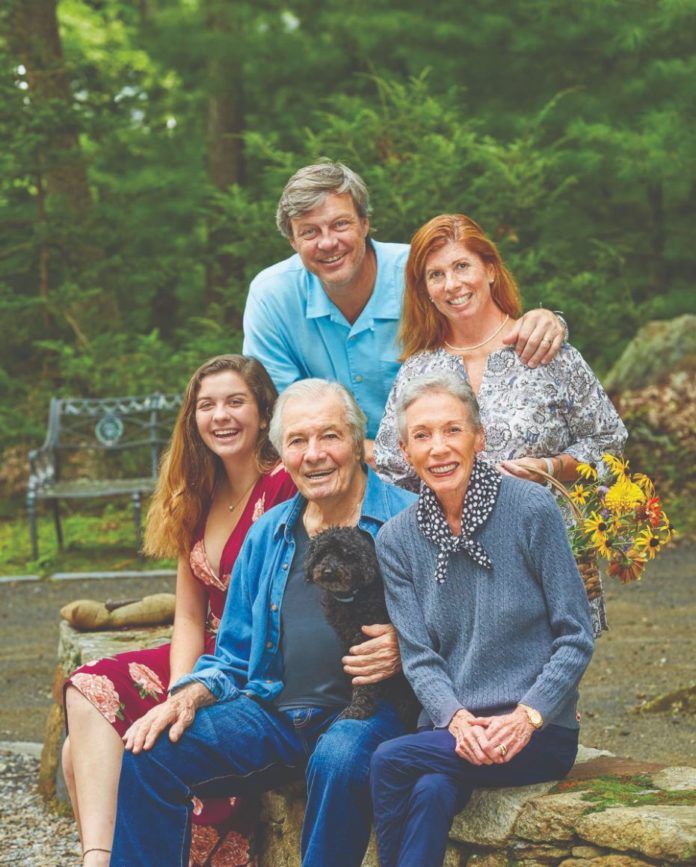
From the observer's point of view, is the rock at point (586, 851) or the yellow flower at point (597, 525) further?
the yellow flower at point (597, 525)

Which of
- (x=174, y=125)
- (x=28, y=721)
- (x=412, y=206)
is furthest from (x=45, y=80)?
(x=28, y=721)

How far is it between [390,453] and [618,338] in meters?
7.69

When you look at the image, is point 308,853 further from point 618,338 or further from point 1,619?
point 618,338

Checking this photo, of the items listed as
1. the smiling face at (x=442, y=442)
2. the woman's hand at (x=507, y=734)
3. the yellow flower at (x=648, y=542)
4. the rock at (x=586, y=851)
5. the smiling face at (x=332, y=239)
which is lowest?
the rock at (x=586, y=851)

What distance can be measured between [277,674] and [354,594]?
0.35 m

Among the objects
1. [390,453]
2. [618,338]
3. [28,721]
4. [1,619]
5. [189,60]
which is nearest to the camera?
[390,453]

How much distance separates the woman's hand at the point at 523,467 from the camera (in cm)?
324

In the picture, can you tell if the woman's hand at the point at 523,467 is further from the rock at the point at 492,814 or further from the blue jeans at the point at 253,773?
the rock at the point at 492,814

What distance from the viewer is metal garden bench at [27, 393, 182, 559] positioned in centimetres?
949

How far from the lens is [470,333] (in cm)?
354

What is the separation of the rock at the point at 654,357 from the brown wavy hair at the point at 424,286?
22.5 feet

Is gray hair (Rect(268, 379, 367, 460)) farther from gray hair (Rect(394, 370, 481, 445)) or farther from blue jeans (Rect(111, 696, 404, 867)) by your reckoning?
blue jeans (Rect(111, 696, 404, 867))

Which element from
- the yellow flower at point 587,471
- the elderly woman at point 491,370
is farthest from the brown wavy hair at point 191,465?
the yellow flower at point 587,471

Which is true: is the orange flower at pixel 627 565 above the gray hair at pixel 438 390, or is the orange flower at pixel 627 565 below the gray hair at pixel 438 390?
below
